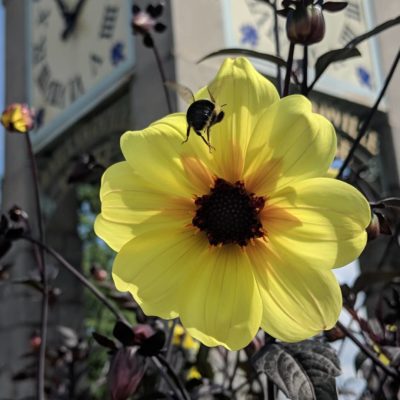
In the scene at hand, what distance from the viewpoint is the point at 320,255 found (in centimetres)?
60

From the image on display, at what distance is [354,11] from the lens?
3436 mm

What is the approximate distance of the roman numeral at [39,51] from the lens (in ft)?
13.0

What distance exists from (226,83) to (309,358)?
27cm

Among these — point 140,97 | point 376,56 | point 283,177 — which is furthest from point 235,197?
point 376,56

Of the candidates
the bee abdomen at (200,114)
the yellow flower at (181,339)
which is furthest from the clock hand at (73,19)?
the bee abdomen at (200,114)

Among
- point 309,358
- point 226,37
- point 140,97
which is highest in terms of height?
point 309,358

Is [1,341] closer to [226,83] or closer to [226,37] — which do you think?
[226,37]

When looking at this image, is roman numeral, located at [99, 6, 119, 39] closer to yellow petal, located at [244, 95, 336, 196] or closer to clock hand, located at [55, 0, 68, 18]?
clock hand, located at [55, 0, 68, 18]

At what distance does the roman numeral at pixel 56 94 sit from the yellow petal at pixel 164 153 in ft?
10.4

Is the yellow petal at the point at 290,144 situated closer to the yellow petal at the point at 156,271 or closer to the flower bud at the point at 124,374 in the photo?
the yellow petal at the point at 156,271

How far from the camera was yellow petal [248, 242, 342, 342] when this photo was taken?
0.59 meters

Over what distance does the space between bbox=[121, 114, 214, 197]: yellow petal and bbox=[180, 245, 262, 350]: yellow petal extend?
3.2 inches

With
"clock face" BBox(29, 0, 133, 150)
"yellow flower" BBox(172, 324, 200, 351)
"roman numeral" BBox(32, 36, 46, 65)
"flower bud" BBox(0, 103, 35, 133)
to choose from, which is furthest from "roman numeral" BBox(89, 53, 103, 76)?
"flower bud" BBox(0, 103, 35, 133)

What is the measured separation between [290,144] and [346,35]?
2865mm
